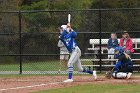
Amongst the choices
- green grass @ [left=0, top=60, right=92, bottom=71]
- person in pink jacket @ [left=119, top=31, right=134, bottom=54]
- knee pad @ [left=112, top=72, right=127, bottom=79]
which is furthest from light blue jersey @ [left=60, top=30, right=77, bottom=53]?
green grass @ [left=0, top=60, right=92, bottom=71]

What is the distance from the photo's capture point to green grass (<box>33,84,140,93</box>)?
14306mm

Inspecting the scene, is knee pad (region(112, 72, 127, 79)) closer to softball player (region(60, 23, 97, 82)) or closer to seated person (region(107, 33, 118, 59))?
softball player (region(60, 23, 97, 82))

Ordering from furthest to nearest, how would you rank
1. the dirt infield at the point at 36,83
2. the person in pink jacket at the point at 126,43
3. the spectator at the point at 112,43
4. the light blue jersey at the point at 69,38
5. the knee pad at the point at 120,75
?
the spectator at the point at 112,43 → the person in pink jacket at the point at 126,43 → the knee pad at the point at 120,75 → the light blue jersey at the point at 69,38 → the dirt infield at the point at 36,83

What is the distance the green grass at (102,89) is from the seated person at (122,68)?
1991mm

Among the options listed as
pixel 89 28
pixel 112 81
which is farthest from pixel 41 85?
pixel 89 28

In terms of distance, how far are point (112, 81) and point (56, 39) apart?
655 cm

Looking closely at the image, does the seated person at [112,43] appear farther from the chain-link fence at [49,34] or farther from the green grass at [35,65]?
the green grass at [35,65]

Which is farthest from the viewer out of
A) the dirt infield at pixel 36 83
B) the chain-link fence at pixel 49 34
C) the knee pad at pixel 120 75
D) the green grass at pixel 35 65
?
the green grass at pixel 35 65

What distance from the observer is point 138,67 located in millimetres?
21062

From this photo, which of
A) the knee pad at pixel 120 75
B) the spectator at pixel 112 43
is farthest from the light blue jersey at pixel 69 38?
the spectator at pixel 112 43

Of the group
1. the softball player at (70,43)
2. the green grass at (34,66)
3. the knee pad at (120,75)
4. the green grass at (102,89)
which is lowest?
the green grass at (102,89)

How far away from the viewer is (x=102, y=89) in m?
14.8

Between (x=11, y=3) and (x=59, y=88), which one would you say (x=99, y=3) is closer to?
(x=11, y=3)

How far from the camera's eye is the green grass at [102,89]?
14.3 metres
